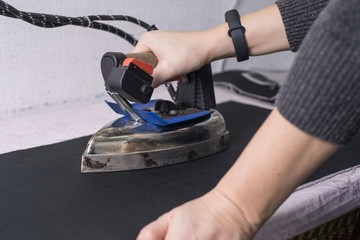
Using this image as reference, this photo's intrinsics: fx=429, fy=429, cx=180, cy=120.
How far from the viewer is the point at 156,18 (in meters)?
1.61

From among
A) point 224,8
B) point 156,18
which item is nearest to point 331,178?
point 156,18

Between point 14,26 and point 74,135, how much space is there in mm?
390

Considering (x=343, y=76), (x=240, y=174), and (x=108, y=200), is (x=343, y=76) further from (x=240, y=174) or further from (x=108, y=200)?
(x=108, y=200)

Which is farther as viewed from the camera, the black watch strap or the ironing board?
the black watch strap

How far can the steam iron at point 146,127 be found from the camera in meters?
0.89

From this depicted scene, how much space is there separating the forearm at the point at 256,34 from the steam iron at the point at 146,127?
7cm

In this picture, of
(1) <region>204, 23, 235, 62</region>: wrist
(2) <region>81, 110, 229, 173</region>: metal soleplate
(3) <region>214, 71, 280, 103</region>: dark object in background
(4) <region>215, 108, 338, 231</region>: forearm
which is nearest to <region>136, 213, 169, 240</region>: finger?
(4) <region>215, 108, 338, 231</region>: forearm

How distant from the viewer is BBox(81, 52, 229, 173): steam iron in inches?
35.0

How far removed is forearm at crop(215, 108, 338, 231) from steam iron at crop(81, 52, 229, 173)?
36 centimetres

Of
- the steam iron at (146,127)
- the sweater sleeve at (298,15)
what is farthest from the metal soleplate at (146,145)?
the sweater sleeve at (298,15)

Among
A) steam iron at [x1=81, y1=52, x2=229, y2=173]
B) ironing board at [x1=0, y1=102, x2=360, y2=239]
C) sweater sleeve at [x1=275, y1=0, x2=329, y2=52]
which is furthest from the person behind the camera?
sweater sleeve at [x1=275, y1=0, x2=329, y2=52]

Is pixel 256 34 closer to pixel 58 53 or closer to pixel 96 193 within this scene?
pixel 96 193

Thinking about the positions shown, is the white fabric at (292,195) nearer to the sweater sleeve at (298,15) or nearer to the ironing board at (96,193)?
the ironing board at (96,193)

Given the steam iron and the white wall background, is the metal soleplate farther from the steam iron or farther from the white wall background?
the white wall background
